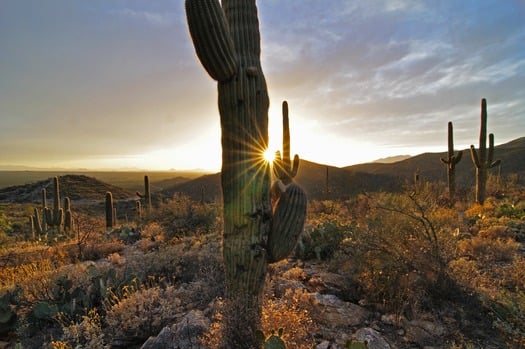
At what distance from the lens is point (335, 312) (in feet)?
13.7

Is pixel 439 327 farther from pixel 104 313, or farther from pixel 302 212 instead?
pixel 104 313

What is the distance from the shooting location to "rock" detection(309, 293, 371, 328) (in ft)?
13.0

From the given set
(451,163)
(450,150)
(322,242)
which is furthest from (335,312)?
(450,150)

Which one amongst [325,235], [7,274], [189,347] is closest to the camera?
[189,347]

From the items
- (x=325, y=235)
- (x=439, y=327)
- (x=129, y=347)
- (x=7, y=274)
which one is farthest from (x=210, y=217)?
(x=439, y=327)

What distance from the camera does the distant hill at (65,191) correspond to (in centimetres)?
4706

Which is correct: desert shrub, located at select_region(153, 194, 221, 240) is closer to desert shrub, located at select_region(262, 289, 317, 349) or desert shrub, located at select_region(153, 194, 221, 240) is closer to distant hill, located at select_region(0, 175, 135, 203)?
desert shrub, located at select_region(262, 289, 317, 349)

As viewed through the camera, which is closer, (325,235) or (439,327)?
(439,327)

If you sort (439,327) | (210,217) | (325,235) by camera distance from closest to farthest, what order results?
(439,327), (325,235), (210,217)

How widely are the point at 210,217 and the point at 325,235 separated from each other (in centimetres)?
550

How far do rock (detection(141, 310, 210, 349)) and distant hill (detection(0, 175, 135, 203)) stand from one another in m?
49.9

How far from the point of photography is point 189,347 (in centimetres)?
324

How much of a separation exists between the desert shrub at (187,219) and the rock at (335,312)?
271 inches

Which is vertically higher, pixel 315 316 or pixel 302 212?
pixel 302 212
